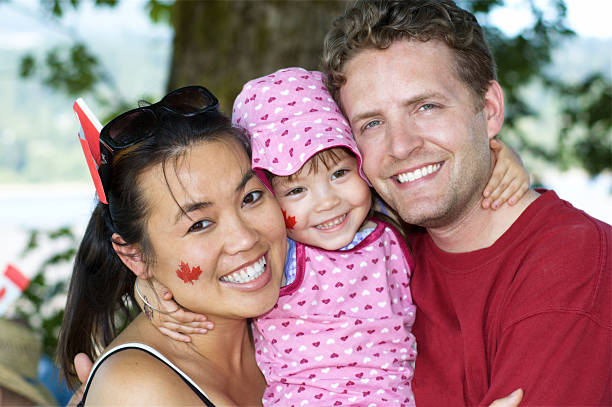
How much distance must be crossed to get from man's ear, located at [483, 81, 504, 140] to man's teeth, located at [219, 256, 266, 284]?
1.20m

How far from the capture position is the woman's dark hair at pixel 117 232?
238cm

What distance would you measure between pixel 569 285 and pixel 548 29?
10.6 feet

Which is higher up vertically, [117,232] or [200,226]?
[200,226]

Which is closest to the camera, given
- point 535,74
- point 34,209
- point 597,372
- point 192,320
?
point 597,372

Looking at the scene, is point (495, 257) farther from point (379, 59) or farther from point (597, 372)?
point (379, 59)

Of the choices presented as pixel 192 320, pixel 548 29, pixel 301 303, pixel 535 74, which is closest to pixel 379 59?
pixel 301 303

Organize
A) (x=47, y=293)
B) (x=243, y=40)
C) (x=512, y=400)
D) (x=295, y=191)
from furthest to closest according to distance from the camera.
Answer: (x=47, y=293) → (x=243, y=40) → (x=295, y=191) → (x=512, y=400)

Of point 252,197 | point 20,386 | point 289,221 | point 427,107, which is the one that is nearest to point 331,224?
point 289,221

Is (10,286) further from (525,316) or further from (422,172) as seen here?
(525,316)

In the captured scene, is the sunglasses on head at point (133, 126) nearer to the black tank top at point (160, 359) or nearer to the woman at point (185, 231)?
the woman at point (185, 231)

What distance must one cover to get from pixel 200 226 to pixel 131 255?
36 centimetres

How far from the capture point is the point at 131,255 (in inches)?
99.0

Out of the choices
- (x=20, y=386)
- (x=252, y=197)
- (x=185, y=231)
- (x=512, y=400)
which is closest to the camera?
(x=512, y=400)

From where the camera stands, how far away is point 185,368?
2443mm
